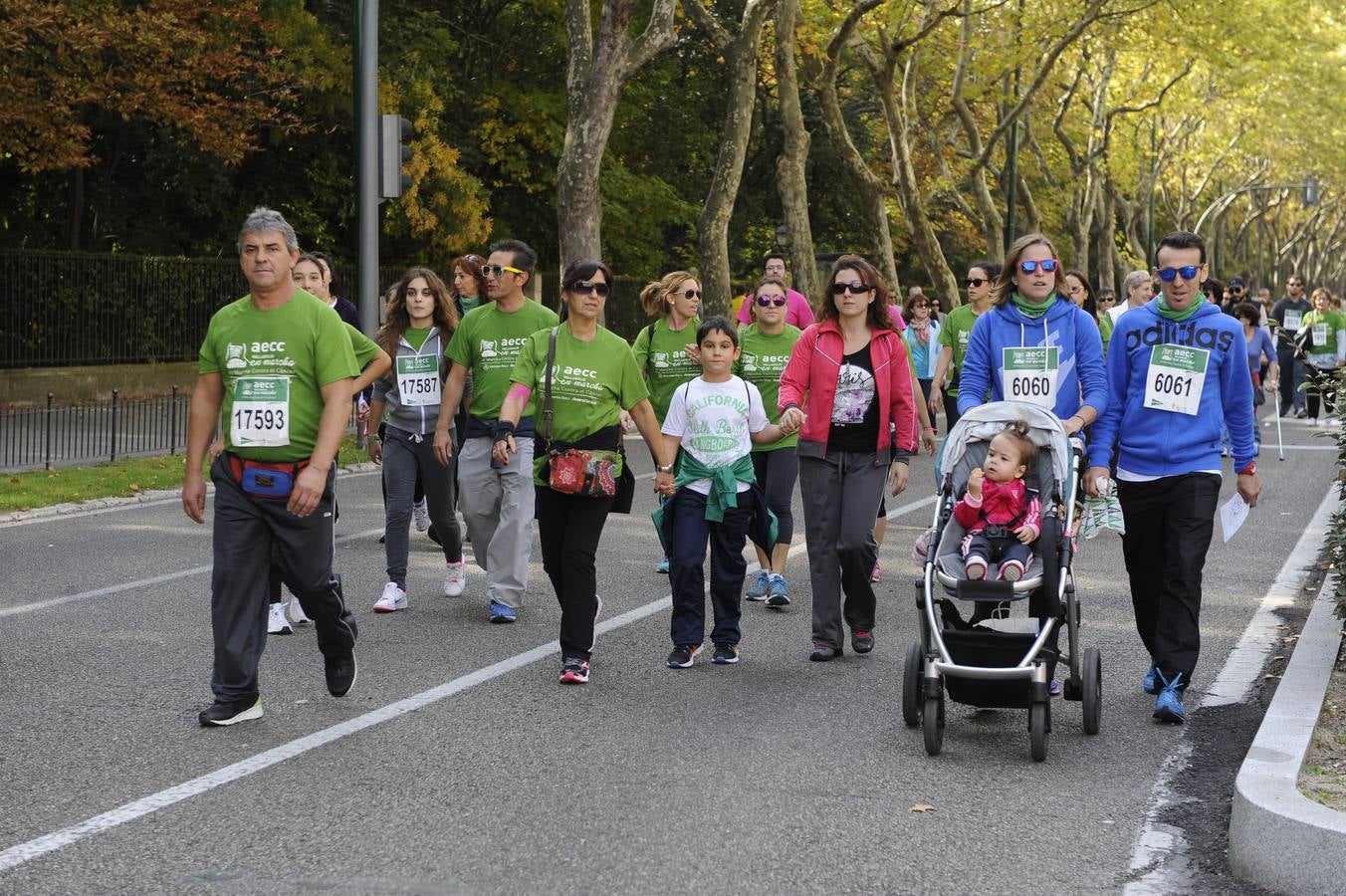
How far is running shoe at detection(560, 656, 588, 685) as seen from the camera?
7445 millimetres

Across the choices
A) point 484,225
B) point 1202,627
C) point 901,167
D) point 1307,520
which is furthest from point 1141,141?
point 1202,627

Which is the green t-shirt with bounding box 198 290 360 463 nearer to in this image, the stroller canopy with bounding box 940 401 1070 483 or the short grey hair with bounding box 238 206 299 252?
the short grey hair with bounding box 238 206 299 252

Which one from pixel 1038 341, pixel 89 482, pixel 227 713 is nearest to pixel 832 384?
pixel 1038 341

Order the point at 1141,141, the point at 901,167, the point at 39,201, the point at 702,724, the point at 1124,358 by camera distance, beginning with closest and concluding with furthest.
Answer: the point at 702,724, the point at 1124,358, the point at 39,201, the point at 901,167, the point at 1141,141

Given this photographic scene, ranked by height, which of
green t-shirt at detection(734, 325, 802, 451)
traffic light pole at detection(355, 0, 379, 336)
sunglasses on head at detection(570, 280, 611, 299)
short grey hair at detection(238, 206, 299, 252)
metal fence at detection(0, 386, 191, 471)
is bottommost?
metal fence at detection(0, 386, 191, 471)

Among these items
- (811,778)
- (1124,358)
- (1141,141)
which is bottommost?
(811,778)

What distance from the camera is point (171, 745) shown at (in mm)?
6266

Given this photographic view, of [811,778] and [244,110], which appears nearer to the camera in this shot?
[811,778]

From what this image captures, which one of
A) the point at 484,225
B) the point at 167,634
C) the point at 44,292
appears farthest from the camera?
the point at 484,225

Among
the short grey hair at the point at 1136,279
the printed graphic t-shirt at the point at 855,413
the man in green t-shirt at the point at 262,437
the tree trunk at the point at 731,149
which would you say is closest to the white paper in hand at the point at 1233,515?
the printed graphic t-shirt at the point at 855,413

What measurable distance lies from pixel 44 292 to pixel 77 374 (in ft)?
3.87

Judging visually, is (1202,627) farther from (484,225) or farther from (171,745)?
(484,225)

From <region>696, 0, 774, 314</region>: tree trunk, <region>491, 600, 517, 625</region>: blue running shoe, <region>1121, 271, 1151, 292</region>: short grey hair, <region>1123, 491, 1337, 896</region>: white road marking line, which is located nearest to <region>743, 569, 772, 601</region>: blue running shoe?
<region>491, 600, 517, 625</region>: blue running shoe

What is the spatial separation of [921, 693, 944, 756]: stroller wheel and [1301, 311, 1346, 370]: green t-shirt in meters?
19.5
